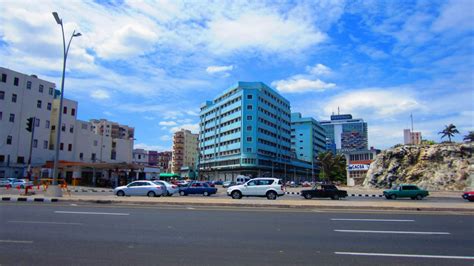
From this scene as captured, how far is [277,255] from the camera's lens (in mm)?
7535

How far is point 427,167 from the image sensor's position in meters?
59.6

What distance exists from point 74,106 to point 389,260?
7615 centimetres

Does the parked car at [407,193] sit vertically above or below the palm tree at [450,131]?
below

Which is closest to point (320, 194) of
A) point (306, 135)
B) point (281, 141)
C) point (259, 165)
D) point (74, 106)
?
point (74, 106)

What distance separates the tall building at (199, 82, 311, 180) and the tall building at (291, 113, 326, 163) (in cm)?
2140

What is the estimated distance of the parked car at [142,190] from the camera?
28.5 meters

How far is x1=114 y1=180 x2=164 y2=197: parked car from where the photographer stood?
2850 cm

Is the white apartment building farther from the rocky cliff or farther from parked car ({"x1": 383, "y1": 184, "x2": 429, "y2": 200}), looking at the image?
the rocky cliff

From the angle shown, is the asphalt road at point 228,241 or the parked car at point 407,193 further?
the parked car at point 407,193

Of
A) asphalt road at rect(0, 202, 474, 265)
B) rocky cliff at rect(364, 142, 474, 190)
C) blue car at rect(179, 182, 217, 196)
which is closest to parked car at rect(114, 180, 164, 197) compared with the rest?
blue car at rect(179, 182, 217, 196)

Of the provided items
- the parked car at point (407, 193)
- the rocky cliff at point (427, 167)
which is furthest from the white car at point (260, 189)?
the rocky cliff at point (427, 167)

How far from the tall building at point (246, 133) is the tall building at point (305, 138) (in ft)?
70.2

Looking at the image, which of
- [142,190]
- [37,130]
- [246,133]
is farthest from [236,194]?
[246,133]

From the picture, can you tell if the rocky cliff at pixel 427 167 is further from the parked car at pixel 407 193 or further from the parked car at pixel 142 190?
the parked car at pixel 142 190
